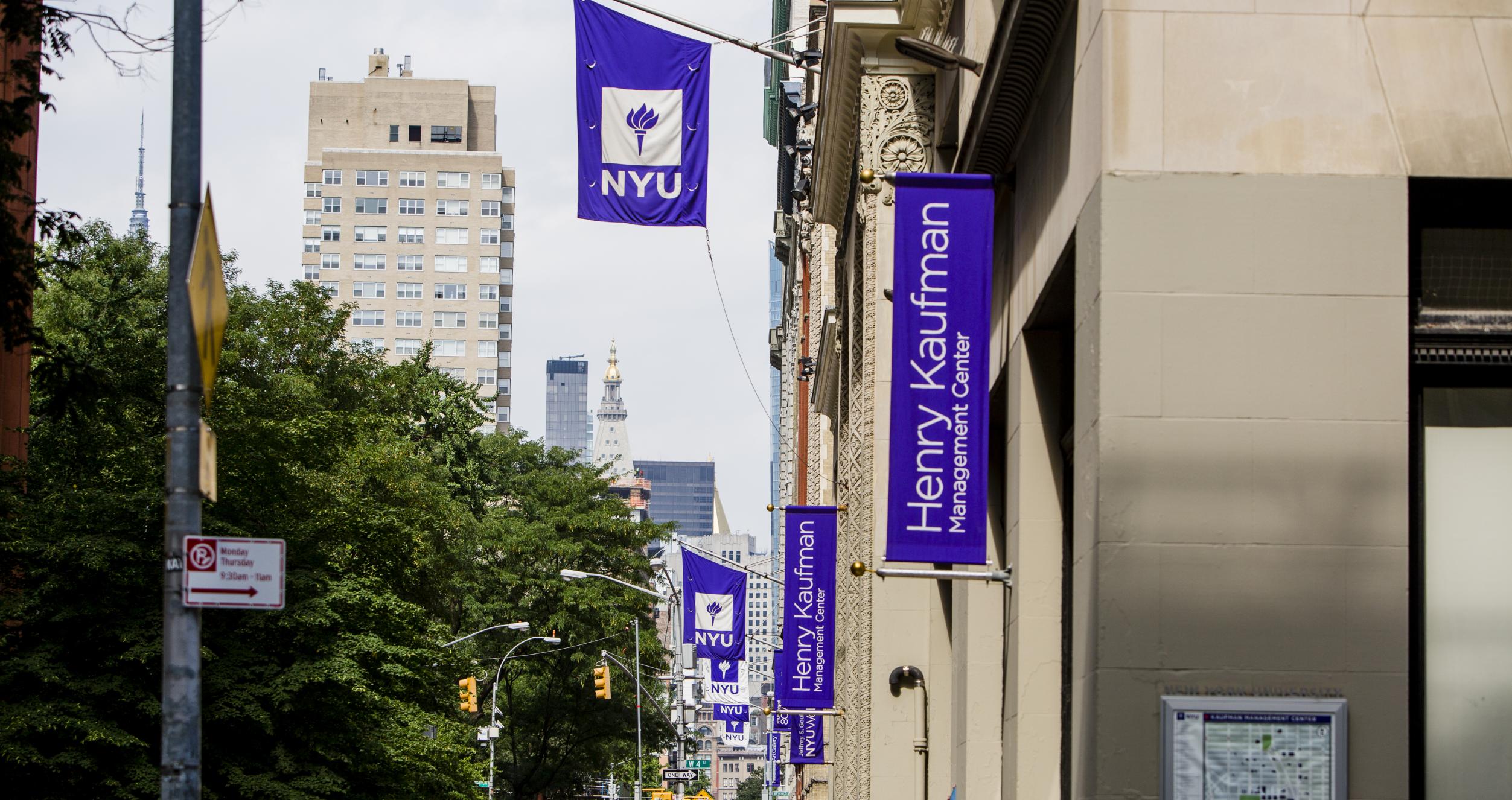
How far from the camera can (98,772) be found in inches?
963

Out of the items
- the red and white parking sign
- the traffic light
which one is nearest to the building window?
the traffic light

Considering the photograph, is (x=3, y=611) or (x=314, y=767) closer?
(x=3, y=611)

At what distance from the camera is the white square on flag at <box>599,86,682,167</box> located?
81.0 feet

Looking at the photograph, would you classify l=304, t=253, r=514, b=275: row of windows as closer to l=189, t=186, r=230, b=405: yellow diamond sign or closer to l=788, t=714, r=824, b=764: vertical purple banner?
l=788, t=714, r=824, b=764: vertical purple banner

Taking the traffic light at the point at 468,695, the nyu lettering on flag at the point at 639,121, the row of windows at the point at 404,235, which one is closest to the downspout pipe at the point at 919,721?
the nyu lettering on flag at the point at 639,121

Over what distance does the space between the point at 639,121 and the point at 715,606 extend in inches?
895

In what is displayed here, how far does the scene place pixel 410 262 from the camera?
6043 inches

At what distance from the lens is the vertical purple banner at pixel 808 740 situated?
43.7 m

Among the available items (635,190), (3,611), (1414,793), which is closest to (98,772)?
(3,611)

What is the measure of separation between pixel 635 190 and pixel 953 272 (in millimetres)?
12648

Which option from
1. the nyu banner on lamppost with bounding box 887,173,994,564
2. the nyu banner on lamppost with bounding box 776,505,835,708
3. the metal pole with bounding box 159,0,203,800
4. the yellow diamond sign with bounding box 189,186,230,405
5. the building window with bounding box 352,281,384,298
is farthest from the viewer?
the building window with bounding box 352,281,384,298

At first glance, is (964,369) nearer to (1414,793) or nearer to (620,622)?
(1414,793)

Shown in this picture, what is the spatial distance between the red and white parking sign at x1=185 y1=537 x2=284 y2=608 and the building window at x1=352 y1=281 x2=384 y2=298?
5775 inches

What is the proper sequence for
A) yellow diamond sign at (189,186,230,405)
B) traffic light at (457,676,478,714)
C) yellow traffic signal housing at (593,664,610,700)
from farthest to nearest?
1. yellow traffic signal housing at (593,664,610,700)
2. traffic light at (457,676,478,714)
3. yellow diamond sign at (189,186,230,405)
